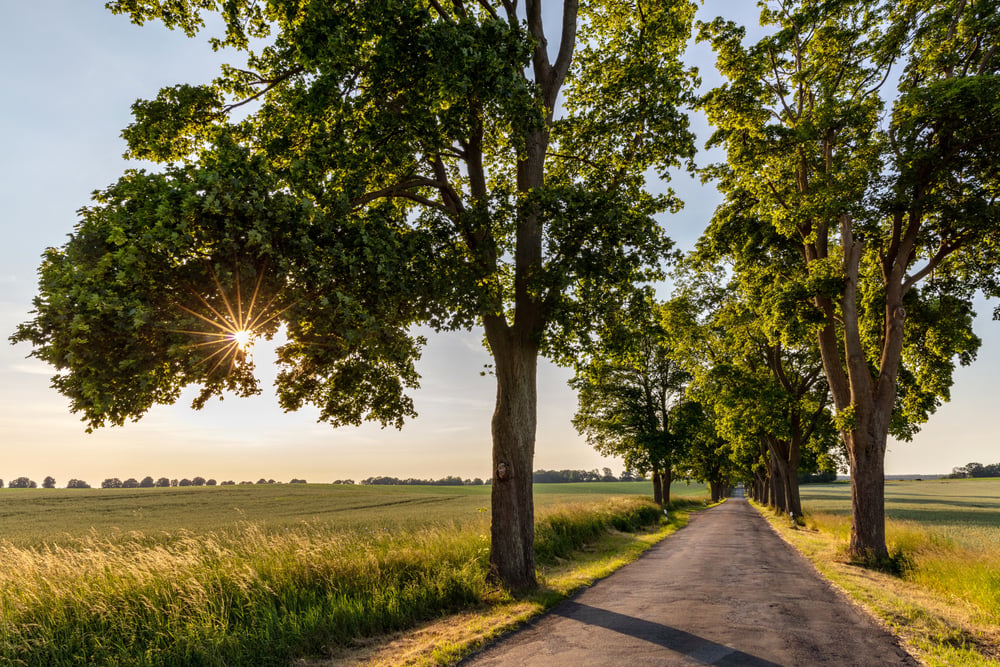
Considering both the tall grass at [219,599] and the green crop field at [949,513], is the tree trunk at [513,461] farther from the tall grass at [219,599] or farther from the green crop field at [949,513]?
the green crop field at [949,513]

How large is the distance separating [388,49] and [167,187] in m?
Answer: 4.30

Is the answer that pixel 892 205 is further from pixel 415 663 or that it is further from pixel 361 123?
pixel 415 663

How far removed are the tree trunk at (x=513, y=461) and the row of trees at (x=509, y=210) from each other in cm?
6

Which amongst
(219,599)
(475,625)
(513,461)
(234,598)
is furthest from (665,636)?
(219,599)

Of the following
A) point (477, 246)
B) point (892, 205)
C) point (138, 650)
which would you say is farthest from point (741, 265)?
point (138, 650)

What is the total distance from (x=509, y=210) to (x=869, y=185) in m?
11.3

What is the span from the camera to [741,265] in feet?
66.1

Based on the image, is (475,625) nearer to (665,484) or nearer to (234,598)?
(234,598)

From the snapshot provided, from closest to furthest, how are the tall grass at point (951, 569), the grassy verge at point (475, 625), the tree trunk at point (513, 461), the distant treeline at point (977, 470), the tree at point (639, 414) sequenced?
the grassy verge at point (475, 625), the tall grass at point (951, 569), the tree trunk at point (513, 461), the tree at point (639, 414), the distant treeline at point (977, 470)

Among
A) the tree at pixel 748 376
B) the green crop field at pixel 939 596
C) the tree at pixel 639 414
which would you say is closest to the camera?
the green crop field at pixel 939 596

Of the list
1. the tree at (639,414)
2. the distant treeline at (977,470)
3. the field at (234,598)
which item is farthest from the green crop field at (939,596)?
the distant treeline at (977,470)

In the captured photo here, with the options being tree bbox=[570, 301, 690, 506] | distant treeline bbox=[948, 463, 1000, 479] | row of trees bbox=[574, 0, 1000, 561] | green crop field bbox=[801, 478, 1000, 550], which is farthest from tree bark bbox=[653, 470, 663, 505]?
distant treeline bbox=[948, 463, 1000, 479]

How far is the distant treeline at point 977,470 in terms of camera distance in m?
169

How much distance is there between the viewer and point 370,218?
9195mm
